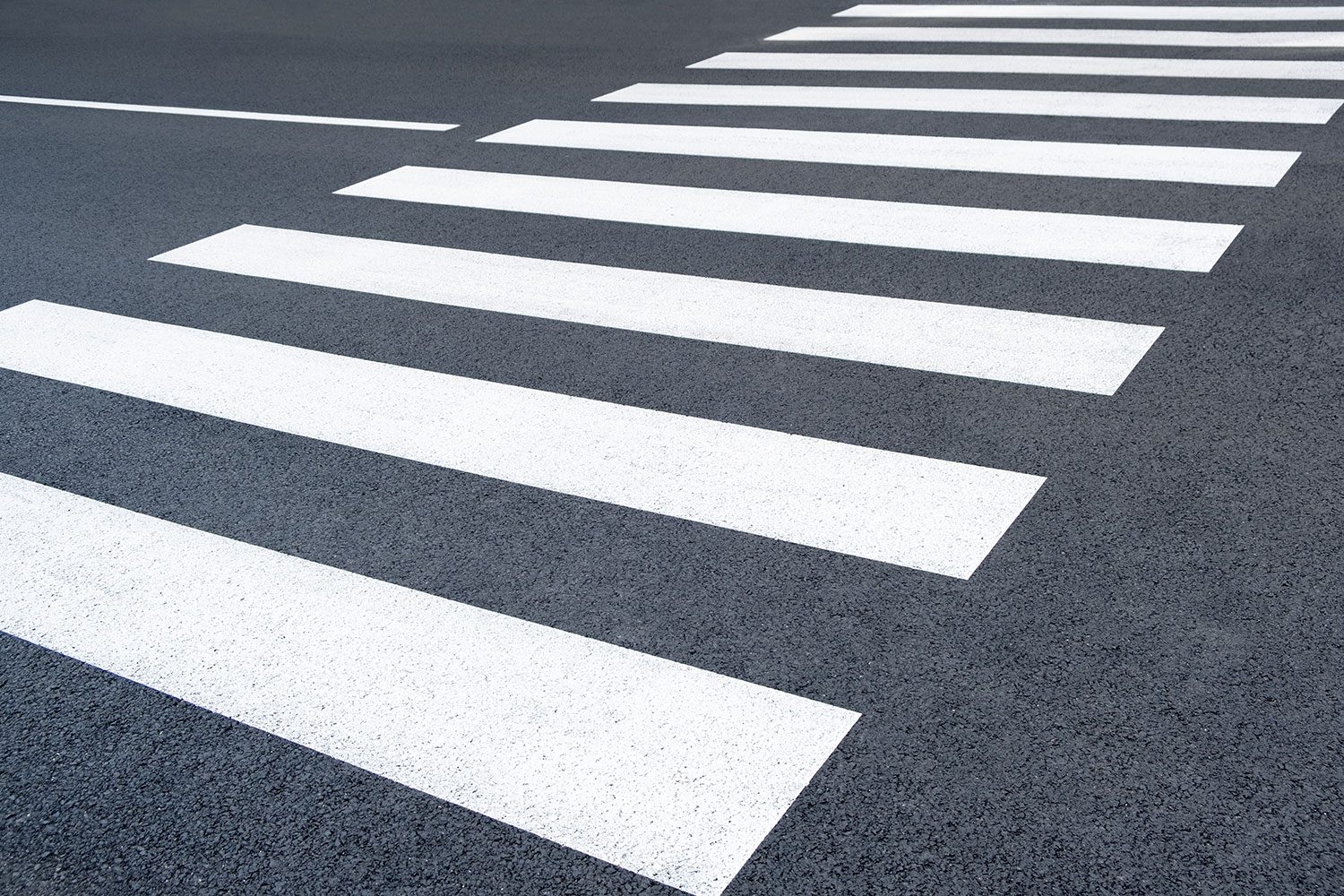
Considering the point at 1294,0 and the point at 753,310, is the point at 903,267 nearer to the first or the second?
the point at 753,310

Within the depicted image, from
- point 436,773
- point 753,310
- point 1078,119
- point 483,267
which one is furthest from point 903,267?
point 436,773

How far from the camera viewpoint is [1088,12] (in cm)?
1041

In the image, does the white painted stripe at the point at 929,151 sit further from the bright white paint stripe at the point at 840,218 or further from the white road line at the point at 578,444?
the white road line at the point at 578,444

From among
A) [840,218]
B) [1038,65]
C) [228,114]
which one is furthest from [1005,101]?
[228,114]

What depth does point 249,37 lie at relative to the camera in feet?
38.9

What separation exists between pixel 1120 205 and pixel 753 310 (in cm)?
198

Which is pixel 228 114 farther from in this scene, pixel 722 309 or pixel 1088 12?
pixel 1088 12

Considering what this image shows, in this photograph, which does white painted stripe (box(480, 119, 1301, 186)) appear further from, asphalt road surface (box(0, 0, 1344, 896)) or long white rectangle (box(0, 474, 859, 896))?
long white rectangle (box(0, 474, 859, 896))

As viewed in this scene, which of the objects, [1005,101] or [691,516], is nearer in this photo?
[691,516]

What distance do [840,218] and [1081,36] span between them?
15.5 ft

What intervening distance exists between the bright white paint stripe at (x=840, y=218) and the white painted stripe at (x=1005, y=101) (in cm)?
190

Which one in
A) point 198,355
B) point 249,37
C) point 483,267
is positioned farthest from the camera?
point 249,37

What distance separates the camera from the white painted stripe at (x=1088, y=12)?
9.88 metres

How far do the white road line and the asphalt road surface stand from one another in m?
0.02
